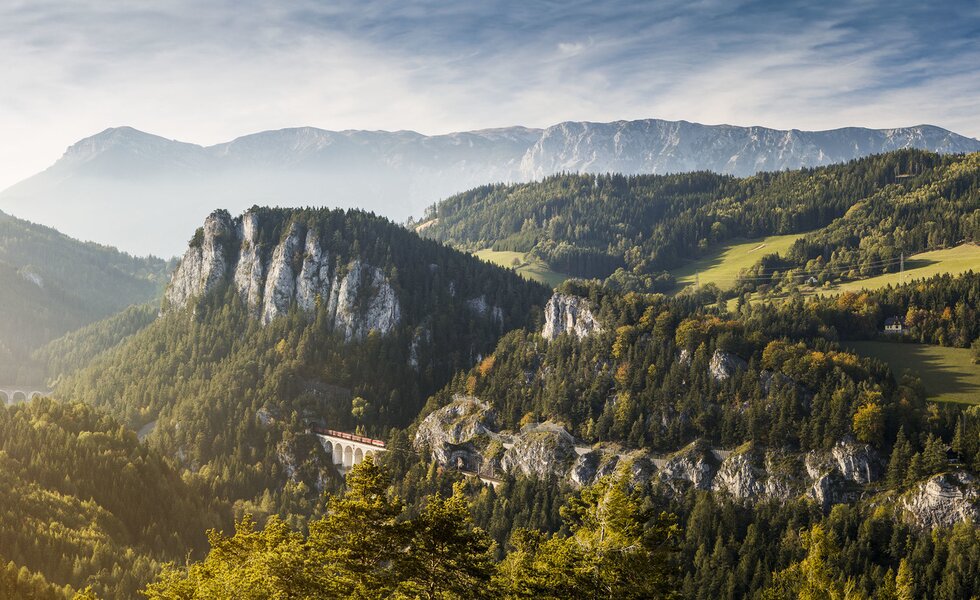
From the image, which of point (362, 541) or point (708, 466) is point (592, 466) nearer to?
point (708, 466)

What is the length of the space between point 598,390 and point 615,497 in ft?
346

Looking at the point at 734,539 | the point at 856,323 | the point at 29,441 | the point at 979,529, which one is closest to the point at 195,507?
the point at 29,441

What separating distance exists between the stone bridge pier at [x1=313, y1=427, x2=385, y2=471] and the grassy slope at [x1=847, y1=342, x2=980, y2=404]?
321 ft

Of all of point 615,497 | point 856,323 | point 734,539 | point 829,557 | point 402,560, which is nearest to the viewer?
point 402,560

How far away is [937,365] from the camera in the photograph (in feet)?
476

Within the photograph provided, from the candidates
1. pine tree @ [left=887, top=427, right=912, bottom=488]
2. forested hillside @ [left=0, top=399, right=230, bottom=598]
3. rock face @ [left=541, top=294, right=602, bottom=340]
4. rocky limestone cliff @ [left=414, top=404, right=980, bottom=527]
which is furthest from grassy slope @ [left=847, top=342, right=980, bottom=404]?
forested hillside @ [left=0, top=399, right=230, bottom=598]

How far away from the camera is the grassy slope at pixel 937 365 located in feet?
441

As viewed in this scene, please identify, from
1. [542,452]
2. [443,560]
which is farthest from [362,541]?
[542,452]

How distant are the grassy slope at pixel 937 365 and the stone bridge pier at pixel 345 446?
97.8 metres

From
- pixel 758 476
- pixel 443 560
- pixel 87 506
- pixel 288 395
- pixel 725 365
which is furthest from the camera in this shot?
pixel 288 395

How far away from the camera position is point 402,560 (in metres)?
41.8

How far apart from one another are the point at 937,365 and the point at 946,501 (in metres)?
40.1

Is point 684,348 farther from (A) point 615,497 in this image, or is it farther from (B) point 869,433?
(A) point 615,497

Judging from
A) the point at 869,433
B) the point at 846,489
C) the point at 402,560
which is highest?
the point at 402,560
